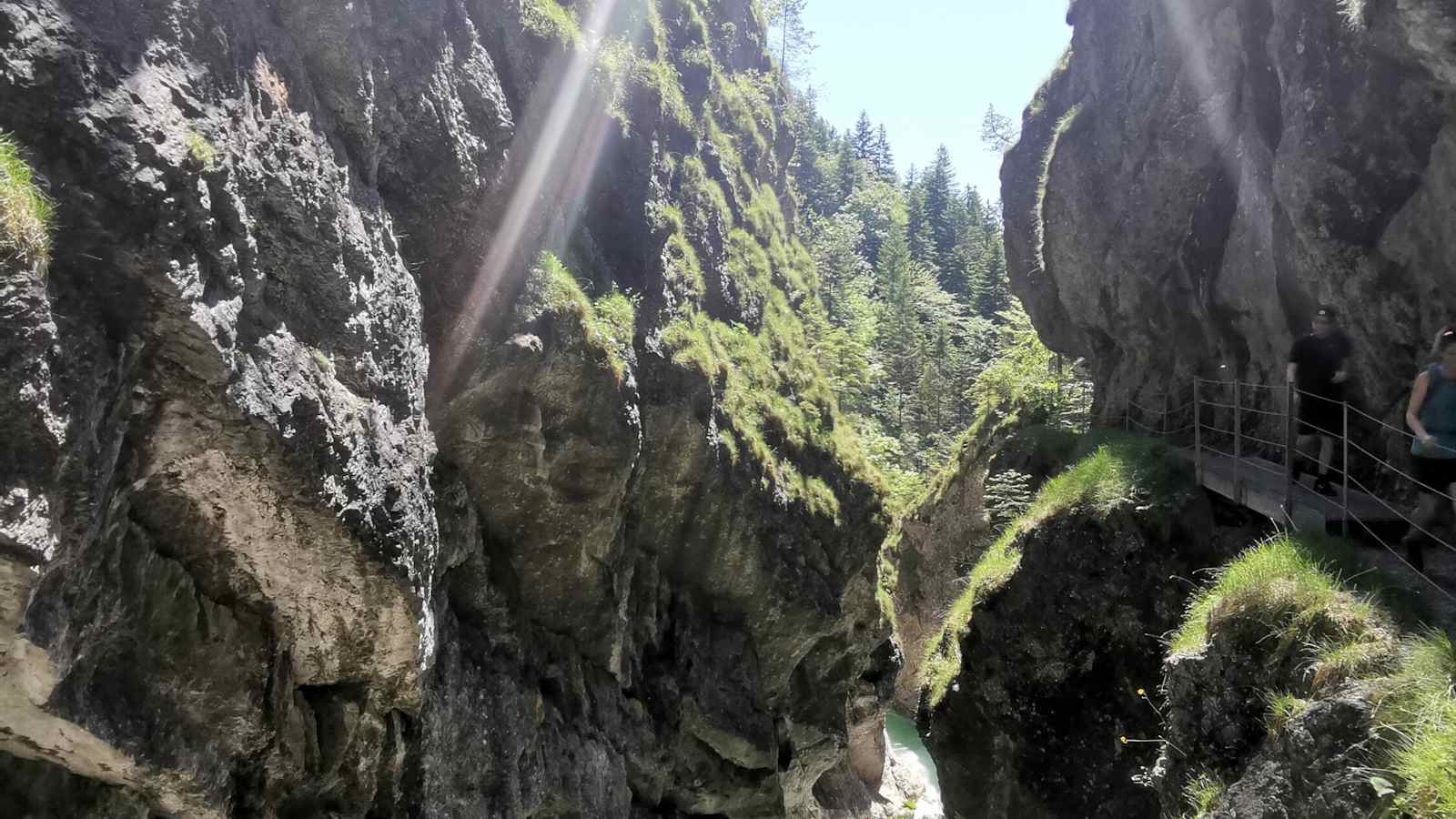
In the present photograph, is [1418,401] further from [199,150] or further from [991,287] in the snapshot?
[991,287]

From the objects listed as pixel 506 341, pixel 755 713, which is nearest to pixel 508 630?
pixel 506 341

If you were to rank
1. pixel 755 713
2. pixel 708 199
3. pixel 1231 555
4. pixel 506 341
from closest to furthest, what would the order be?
1. pixel 506 341
2. pixel 1231 555
3. pixel 755 713
4. pixel 708 199

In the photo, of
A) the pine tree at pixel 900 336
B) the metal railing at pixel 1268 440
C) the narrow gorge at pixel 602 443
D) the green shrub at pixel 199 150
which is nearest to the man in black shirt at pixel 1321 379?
the metal railing at pixel 1268 440

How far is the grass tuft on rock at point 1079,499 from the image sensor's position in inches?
486

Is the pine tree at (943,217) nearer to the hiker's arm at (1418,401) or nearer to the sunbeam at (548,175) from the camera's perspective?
the sunbeam at (548,175)

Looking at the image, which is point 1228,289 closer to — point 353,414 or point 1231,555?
point 1231,555

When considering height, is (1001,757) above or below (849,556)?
below

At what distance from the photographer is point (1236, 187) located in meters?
14.0

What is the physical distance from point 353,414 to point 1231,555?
1062 centimetres

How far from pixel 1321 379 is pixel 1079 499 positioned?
472 cm

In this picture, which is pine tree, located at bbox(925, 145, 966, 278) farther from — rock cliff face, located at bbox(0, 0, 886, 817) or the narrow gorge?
rock cliff face, located at bbox(0, 0, 886, 817)

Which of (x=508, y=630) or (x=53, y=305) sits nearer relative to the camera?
(x=53, y=305)

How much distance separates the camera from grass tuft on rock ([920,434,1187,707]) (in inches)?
486

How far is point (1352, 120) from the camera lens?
9703 millimetres
